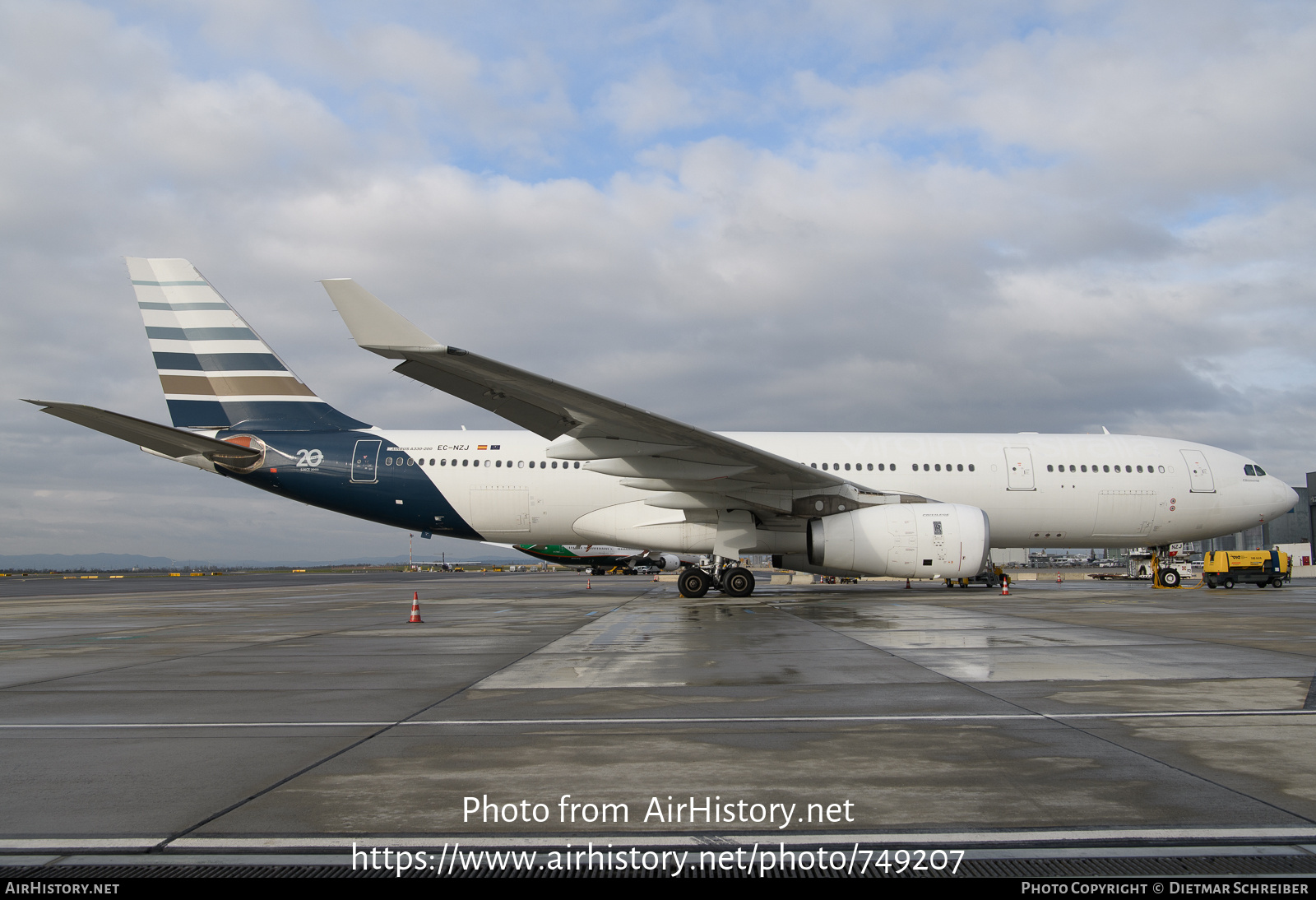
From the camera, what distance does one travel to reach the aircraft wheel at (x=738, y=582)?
17.4 metres

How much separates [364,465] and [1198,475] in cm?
1966

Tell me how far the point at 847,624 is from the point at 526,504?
346 inches

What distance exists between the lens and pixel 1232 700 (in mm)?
5355

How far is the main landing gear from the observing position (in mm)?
17469

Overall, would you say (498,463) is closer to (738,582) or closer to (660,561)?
(738,582)

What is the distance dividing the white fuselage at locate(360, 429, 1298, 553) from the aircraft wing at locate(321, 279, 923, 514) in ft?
3.19

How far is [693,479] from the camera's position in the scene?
15.2 metres

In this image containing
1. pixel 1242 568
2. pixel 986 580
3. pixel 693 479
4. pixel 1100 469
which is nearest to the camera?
pixel 693 479

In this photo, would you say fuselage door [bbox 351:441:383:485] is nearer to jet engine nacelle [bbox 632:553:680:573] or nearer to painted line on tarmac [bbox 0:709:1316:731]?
painted line on tarmac [bbox 0:709:1316:731]

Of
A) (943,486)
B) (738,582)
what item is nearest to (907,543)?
(943,486)

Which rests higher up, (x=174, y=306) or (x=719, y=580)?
(x=174, y=306)

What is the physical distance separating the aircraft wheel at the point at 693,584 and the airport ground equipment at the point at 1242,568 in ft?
50.1

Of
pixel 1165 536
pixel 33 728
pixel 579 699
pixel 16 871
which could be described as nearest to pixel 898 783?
pixel 579 699

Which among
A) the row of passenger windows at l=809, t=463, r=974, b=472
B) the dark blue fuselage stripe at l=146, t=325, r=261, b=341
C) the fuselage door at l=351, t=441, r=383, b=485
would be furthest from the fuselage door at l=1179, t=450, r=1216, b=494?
the dark blue fuselage stripe at l=146, t=325, r=261, b=341
